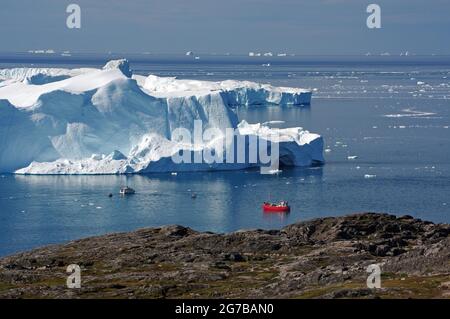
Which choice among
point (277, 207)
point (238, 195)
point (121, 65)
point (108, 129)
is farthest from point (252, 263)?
point (121, 65)

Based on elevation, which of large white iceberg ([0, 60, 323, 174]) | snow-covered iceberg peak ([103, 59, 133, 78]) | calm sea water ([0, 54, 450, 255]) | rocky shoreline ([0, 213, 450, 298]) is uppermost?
snow-covered iceberg peak ([103, 59, 133, 78])

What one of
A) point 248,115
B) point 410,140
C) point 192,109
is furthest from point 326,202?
point 248,115

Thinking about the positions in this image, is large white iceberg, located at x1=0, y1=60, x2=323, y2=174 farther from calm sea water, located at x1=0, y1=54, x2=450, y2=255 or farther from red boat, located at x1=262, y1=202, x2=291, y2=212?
red boat, located at x1=262, y1=202, x2=291, y2=212

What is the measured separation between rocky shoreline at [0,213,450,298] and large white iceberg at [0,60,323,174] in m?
22.4

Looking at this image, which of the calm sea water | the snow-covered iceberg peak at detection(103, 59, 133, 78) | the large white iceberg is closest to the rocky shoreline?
the calm sea water

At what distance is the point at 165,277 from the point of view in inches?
1294

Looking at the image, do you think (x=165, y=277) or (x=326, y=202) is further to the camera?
(x=326, y=202)

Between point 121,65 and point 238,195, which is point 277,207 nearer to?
point 238,195

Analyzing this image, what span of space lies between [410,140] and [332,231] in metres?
42.2

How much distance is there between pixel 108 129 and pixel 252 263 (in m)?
32.8

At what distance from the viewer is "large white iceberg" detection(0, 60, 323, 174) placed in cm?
6494

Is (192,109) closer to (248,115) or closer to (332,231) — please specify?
(332,231)

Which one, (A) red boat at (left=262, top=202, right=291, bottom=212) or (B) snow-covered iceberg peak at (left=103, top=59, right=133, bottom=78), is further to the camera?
(B) snow-covered iceberg peak at (left=103, top=59, right=133, bottom=78)

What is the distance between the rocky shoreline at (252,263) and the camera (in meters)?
29.8
